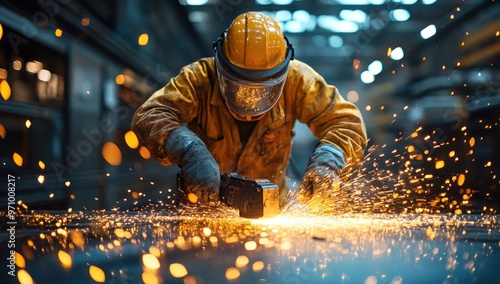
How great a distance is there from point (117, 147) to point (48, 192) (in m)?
1.33

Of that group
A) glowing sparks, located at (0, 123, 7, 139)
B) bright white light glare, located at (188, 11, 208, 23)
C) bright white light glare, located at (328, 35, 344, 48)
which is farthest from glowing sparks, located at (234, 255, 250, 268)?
bright white light glare, located at (328, 35, 344, 48)

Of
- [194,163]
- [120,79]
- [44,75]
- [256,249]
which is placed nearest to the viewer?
[256,249]

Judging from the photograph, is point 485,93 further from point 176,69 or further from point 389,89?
point 176,69

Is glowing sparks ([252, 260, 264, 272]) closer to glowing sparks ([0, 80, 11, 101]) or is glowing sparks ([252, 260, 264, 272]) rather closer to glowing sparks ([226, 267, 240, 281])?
glowing sparks ([226, 267, 240, 281])

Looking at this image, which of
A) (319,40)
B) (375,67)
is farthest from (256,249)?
(375,67)

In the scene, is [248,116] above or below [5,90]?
below

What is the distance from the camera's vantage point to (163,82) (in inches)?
225

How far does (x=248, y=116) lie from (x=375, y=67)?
527 centimetres

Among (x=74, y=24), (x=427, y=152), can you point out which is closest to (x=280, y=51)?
(x=74, y=24)

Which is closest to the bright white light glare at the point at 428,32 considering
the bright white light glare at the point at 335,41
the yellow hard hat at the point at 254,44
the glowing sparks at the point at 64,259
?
the bright white light glare at the point at 335,41

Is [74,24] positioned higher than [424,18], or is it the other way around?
[424,18]

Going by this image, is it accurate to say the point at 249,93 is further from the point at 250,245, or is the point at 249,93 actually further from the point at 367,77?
the point at 367,77

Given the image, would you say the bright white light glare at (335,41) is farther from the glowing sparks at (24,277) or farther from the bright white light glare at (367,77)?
the glowing sparks at (24,277)

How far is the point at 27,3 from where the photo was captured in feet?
9.87
